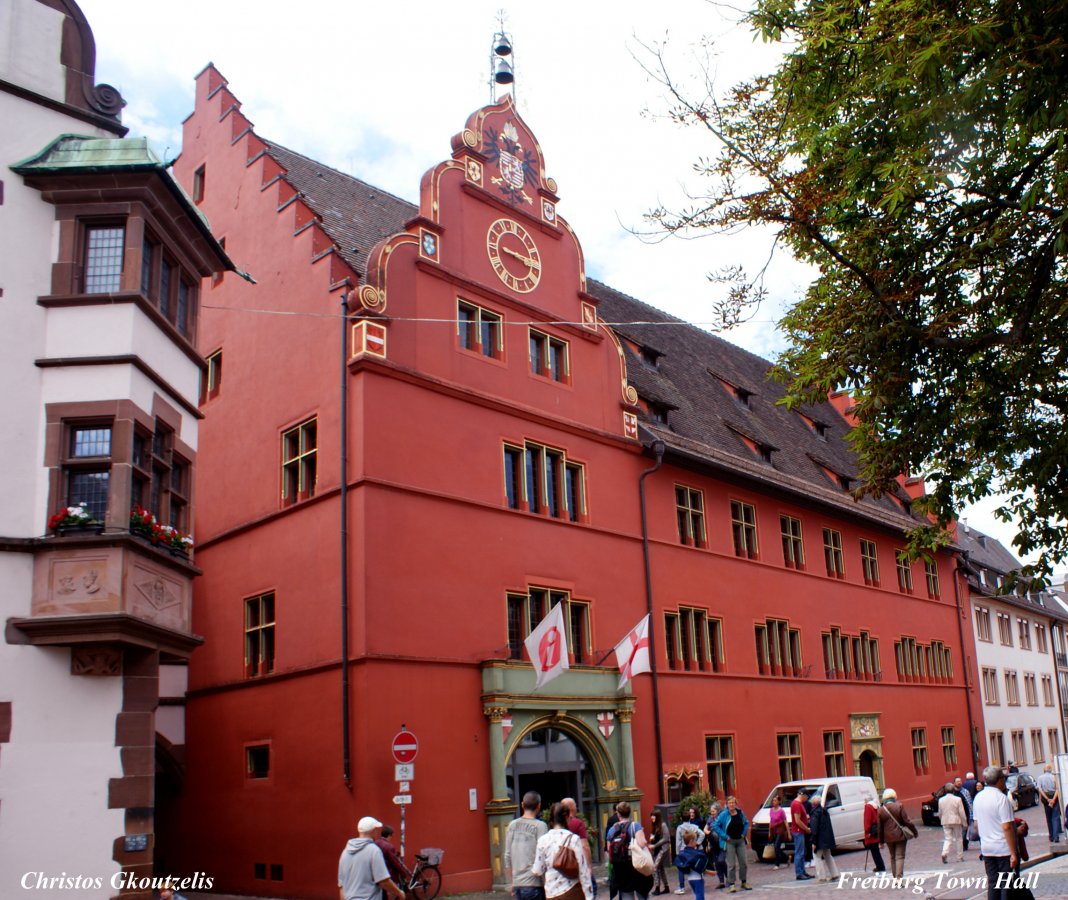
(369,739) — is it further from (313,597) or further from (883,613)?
(883,613)

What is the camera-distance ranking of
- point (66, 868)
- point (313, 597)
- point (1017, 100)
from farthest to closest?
1. point (313, 597)
2. point (66, 868)
3. point (1017, 100)

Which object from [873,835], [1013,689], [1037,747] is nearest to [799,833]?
[873,835]

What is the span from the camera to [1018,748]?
4906 centimetres

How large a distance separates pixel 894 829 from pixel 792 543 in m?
16.5

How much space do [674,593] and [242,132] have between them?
49.7 feet

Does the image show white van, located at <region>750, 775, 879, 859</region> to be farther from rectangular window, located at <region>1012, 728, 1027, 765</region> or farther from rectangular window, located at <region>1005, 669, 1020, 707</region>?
rectangular window, located at <region>1005, 669, 1020, 707</region>

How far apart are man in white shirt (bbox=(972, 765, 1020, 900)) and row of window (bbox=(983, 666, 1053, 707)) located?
122 feet

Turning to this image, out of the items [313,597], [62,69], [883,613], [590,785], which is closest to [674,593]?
[590,785]

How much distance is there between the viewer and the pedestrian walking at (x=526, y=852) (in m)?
10.8

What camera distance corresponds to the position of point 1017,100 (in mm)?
10914

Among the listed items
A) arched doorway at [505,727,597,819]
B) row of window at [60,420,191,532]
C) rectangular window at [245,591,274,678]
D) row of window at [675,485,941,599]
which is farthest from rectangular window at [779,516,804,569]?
row of window at [60,420,191,532]

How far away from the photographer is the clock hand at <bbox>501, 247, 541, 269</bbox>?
25994 mm

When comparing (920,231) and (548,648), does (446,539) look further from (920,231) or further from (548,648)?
(920,231)

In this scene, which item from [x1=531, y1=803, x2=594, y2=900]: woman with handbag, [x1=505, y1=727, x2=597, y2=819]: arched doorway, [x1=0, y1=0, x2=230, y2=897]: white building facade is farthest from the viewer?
[x1=505, y1=727, x2=597, y2=819]: arched doorway
